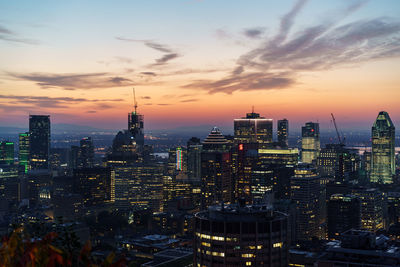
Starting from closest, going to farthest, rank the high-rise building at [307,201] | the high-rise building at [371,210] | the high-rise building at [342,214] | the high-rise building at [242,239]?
the high-rise building at [242,239], the high-rise building at [342,214], the high-rise building at [371,210], the high-rise building at [307,201]

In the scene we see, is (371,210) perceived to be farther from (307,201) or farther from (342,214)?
(307,201)

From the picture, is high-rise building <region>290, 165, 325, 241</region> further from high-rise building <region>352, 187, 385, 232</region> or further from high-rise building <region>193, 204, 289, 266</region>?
high-rise building <region>193, 204, 289, 266</region>

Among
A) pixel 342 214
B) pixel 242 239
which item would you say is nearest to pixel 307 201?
pixel 342 214

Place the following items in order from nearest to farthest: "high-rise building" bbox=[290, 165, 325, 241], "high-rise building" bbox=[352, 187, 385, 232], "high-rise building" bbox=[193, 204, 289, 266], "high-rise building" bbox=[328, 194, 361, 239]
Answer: "high-rise building" bbox=[193, 204, 289, 266] < "high-rise building" bbox=[328, 194, 361, 239] < "high-rise building" bbox=[352, 187, 385, 232] < "high-rise building" bbox=[290, 165, 325, 241]

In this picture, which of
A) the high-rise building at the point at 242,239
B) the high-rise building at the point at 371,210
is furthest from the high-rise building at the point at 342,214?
the high-rise building at the point at 242,239

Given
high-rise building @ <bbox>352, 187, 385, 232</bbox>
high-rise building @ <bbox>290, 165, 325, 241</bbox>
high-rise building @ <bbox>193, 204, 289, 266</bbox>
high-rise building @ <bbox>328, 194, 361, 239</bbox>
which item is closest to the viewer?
high-rise building @ <bbox>193, 204, 289, 266</bbox>

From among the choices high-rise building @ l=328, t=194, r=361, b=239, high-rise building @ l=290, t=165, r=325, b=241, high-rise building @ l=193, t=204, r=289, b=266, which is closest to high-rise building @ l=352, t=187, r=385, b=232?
high-rise building @ l=328, t=194, r=361, b=239

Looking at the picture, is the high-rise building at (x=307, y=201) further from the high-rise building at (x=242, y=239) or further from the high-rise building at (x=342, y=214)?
the high-rise building at (x=242, y=239)
